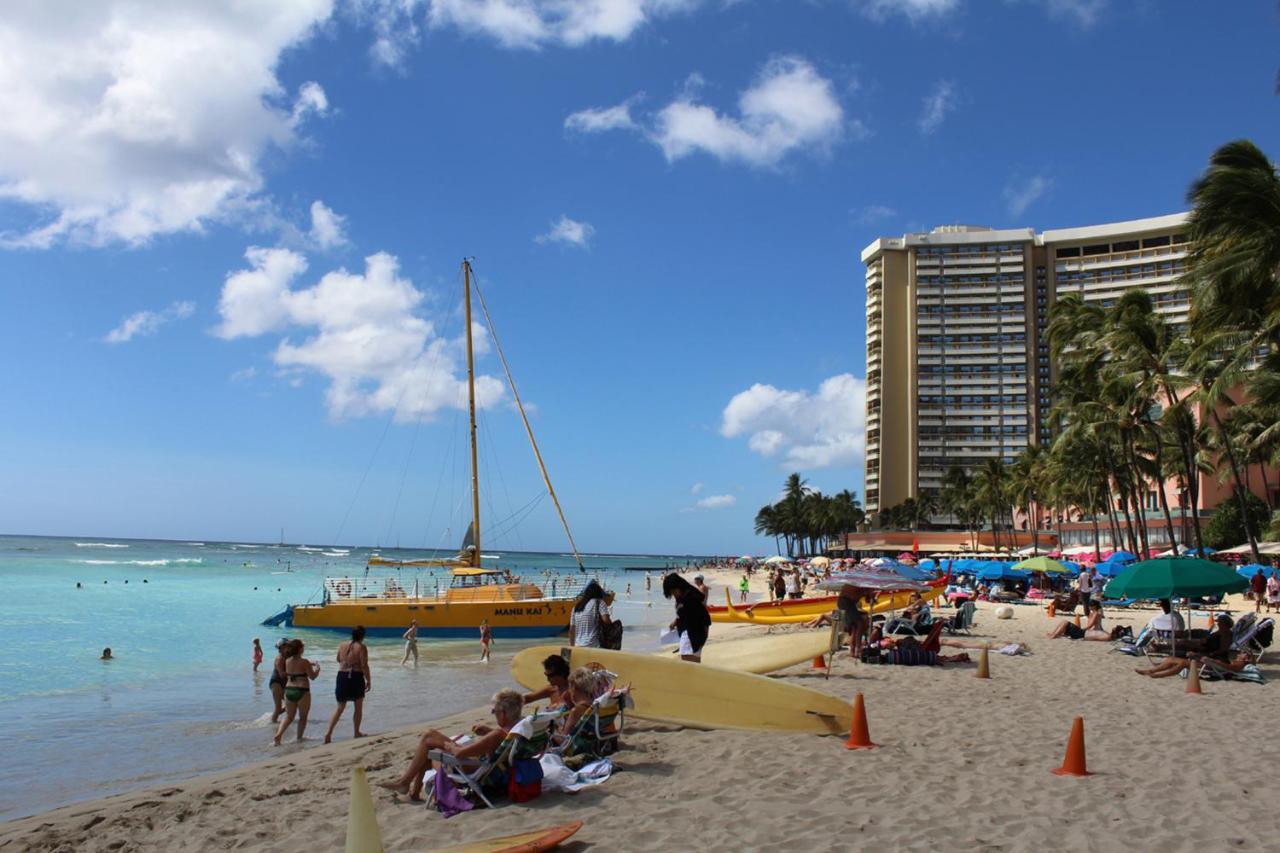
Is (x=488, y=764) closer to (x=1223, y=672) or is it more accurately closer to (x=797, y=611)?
(x=1223, y=672)

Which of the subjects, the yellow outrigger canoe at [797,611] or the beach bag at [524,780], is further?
the yellow outrigger canoe at [797,611]

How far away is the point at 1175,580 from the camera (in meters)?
13.5

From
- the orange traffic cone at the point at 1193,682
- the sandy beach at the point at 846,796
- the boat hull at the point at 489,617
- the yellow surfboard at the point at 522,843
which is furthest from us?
the boat hull at the point at 489,617

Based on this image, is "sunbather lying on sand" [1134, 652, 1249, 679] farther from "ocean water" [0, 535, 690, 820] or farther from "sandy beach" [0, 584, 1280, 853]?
"ocean water" [0, 535, 690, 820]

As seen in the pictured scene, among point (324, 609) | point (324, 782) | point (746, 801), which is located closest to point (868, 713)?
point (746, 801)

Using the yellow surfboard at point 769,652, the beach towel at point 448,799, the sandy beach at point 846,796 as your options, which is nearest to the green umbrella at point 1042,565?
the yellow surfboard at point 769,652

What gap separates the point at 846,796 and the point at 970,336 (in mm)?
117761

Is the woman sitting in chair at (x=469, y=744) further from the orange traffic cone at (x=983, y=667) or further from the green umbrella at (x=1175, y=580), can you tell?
the green umbrella at (x=1175, y=580)

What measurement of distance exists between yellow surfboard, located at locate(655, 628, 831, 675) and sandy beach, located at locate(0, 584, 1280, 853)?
2.92 m

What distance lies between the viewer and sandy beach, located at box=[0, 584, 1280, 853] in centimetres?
598

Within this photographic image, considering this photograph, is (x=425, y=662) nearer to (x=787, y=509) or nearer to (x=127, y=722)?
(x=127, y=722)

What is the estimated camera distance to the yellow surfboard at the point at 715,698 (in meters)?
9.18

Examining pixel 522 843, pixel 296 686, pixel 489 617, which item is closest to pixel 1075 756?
pixel 522 843

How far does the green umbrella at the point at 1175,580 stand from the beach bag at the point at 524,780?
9.95 meters
